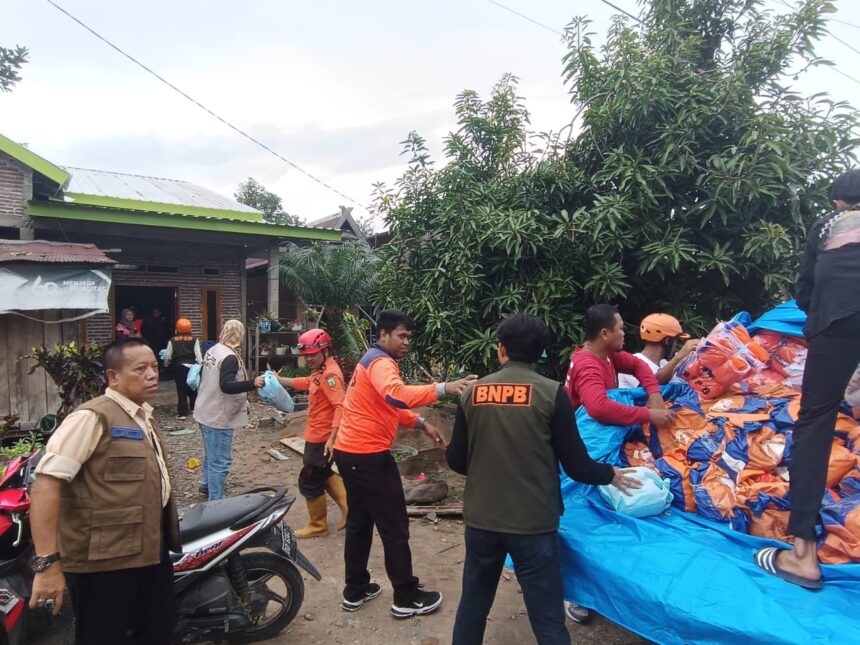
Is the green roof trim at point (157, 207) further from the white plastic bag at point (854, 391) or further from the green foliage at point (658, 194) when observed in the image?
the white plastic bag at point (854, 391)

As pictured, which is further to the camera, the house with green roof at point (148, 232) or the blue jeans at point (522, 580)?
the house with green roof at point (148, 232)

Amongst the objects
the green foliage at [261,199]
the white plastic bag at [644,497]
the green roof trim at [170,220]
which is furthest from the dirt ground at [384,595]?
the green foliage at [261,199]

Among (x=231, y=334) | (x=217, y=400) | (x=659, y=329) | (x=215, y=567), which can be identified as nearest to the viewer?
(x=215, y=567)

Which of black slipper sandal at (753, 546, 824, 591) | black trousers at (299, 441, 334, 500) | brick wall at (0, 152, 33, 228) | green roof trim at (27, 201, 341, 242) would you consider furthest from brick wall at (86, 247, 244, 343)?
black slipper sandal at (753, 546, 824, 591)

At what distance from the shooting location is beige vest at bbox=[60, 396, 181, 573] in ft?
6.74

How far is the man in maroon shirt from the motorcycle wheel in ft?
6.14

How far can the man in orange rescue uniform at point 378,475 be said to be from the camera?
3.15 metres

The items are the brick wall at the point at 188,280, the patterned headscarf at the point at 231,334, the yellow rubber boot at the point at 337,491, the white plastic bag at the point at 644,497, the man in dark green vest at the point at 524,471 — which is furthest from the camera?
the brick wall at the point at 188,280

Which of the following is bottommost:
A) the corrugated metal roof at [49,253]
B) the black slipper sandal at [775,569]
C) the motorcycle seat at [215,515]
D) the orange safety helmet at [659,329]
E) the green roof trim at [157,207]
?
the motorcycle seat at [215,515]

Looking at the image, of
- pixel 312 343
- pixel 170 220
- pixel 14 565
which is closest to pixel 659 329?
pixel 312 343

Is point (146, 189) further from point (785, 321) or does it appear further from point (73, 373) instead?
point (785, 321)

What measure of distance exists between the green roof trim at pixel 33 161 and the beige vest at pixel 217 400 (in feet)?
16.6

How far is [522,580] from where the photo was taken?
232 cm

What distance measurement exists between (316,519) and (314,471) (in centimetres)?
42
